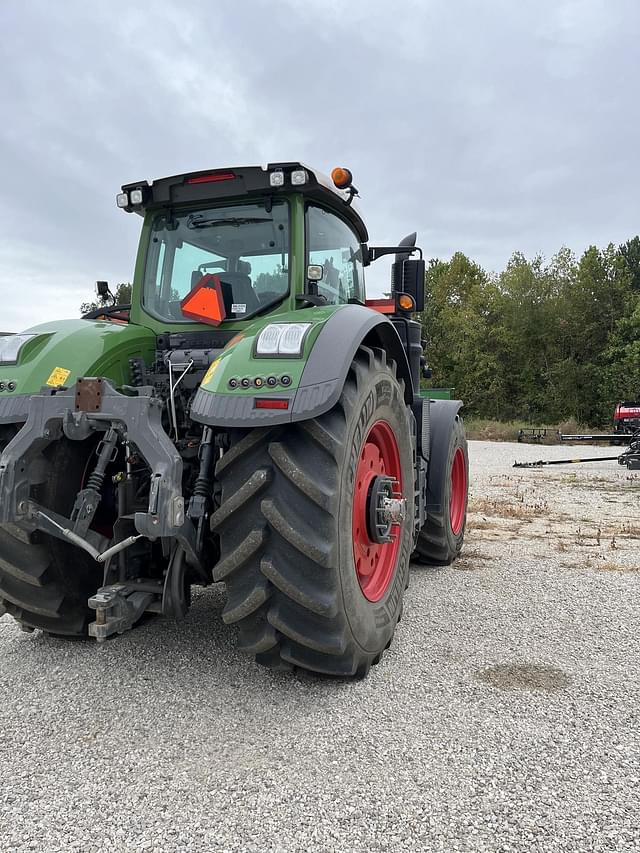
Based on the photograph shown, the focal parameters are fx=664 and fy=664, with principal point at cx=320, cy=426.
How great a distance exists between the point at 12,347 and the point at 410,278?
8.22ft

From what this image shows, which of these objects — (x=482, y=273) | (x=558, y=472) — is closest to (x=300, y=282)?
(x=558, y=472)

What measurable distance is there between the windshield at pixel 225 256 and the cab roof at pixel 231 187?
9cm

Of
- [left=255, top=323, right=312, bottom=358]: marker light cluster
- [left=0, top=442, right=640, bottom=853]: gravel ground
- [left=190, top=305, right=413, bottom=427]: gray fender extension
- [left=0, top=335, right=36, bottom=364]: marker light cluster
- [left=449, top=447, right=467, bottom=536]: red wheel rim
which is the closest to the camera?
[left=0, top=442, right=640, bottom=853]: gravel ground

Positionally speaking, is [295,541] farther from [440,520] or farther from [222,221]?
[440,520]

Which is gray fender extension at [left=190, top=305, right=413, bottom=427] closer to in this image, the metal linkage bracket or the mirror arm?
the metal linkage bracket

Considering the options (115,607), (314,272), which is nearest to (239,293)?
(314,272)

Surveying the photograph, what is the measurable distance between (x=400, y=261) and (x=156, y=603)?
8.96ft

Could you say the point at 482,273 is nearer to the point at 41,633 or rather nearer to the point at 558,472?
the point at 558,472

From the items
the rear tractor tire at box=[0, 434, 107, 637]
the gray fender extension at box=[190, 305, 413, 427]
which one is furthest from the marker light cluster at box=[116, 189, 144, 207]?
the gray fender extension at box=[190, 305, 413, 427]

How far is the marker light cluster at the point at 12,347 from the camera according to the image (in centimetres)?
307

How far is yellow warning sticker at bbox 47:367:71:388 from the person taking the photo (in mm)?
2982

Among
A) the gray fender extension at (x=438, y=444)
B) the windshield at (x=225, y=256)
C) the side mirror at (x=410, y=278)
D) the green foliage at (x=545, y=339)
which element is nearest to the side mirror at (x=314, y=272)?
the windshield at (x=225, y=256)

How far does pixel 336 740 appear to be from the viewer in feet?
7.93

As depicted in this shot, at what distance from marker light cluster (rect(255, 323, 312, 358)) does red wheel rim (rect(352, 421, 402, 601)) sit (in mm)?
654
